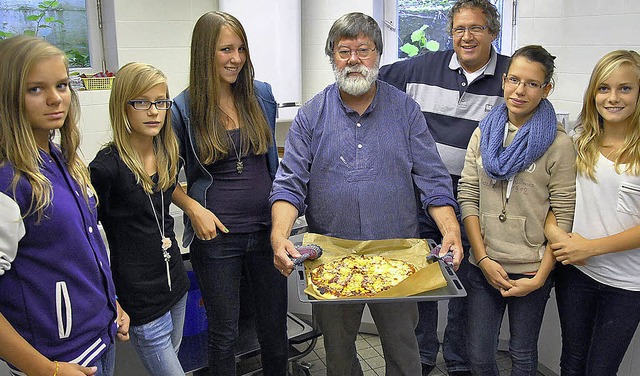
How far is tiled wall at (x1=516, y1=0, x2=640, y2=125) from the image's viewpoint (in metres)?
2.63

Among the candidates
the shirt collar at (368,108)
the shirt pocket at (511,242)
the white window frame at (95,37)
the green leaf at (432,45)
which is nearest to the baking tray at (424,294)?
the shirt pocket at (511,242)

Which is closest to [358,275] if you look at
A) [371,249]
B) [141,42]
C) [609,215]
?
[371,249]

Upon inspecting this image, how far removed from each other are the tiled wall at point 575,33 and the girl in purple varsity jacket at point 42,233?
240 centimetres

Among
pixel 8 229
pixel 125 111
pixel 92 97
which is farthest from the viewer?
pixel 92 97

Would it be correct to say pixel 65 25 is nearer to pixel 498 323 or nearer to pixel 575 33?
pixel 498 323

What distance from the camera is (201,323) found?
2.65m

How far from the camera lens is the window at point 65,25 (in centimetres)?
269

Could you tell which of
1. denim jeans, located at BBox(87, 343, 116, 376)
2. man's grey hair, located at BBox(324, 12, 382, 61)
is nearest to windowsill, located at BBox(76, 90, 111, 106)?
man's grey hair, located at BBox(324, 12, 382, 61)

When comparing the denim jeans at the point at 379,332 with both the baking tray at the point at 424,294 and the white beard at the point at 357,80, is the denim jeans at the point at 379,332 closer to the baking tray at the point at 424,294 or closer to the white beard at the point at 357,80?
the baking tray at the point at 424,294

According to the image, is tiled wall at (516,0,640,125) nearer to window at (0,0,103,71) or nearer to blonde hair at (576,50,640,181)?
blonde hair at (576,50,640,181)

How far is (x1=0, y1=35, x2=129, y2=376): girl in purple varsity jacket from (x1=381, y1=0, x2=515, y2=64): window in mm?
2385

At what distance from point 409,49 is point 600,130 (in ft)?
5.86

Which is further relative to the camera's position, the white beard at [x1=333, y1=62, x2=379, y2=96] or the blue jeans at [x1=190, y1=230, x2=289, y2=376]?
the blue jeans at [x1=190, y1=230, x2=289, y2=376]

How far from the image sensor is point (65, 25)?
2836mm
